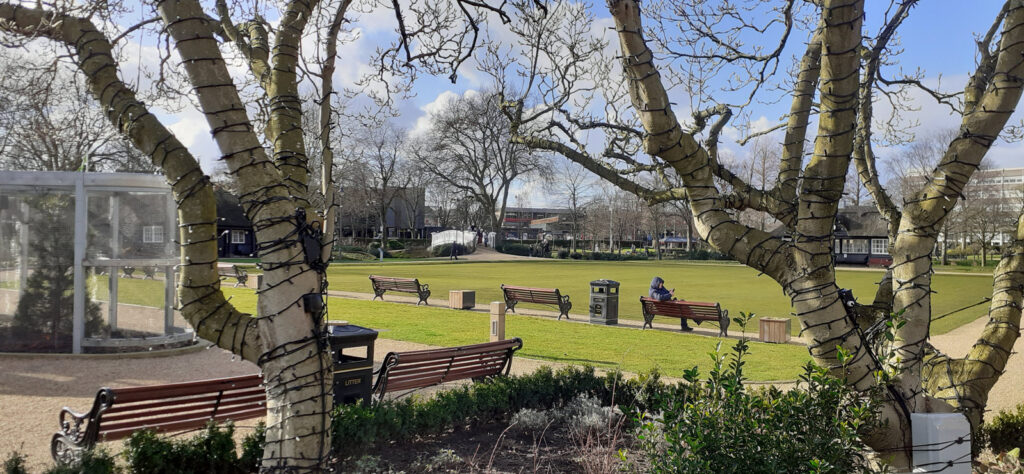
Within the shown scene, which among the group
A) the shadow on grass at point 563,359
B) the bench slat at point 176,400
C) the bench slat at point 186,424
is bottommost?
the shadow on grass at point 563,359

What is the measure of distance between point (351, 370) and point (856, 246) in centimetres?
6528

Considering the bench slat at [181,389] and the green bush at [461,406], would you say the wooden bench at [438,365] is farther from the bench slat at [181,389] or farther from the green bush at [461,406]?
the bench slat at [181,389]

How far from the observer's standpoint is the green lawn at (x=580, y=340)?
10312 millimetres

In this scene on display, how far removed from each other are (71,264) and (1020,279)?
41.1ft

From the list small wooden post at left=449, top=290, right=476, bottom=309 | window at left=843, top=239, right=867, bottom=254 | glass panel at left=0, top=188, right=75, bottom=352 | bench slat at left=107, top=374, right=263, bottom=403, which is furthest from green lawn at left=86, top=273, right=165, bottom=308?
window at left=843, top=239, right=867, bottom=254

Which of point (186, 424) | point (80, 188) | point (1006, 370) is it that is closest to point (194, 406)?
point (186, 424)

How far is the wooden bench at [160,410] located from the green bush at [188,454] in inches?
22.3

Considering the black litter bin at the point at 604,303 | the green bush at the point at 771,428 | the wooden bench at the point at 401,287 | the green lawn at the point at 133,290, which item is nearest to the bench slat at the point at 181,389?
the green bush at the point at 771,428

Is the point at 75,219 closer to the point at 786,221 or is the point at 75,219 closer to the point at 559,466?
the point at 559,466

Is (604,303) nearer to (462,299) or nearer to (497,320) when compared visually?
(462,299)

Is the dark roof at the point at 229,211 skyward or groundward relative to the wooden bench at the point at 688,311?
skyward

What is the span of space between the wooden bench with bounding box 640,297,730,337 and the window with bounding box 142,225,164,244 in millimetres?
9575

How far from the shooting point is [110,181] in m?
10.7

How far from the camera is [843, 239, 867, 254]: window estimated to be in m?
60.9
